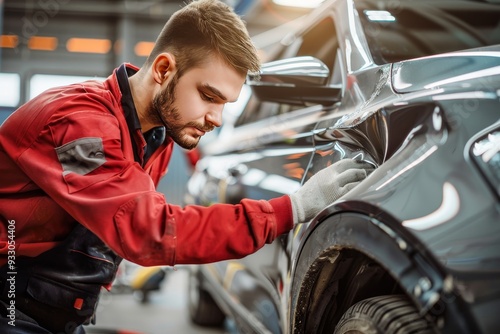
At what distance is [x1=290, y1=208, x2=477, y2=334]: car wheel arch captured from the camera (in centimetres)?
88

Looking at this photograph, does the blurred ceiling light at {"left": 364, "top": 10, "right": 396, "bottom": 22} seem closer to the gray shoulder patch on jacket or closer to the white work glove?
the white work glove

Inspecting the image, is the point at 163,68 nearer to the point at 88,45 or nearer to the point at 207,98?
the point at 207,98

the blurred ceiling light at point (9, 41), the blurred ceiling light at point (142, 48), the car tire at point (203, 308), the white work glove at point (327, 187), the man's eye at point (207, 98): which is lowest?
the blurred ceiling light at point (9, 41)

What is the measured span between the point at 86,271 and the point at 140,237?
0.40m

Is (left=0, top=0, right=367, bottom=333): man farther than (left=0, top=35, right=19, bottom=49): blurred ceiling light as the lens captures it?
No

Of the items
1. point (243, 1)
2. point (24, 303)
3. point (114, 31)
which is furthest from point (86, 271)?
point (114, 31)

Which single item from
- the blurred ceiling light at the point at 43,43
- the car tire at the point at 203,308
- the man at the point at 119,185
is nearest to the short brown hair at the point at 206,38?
the man at the point at 119,185

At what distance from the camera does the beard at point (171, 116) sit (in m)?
1.37

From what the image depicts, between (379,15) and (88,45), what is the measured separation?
10.3 m

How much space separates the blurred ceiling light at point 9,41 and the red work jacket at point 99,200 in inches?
435

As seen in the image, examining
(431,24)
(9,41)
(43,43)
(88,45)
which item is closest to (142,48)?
(88,45)

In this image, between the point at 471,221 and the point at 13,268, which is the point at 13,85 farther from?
the point at 471,221

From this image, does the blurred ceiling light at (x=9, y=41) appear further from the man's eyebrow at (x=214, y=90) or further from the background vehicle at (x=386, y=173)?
the man's eyebrow at (x=214, y=90)

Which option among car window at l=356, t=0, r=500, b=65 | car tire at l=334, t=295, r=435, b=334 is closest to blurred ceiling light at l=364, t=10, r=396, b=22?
car window at l=356, t=0, r=500, b=65
